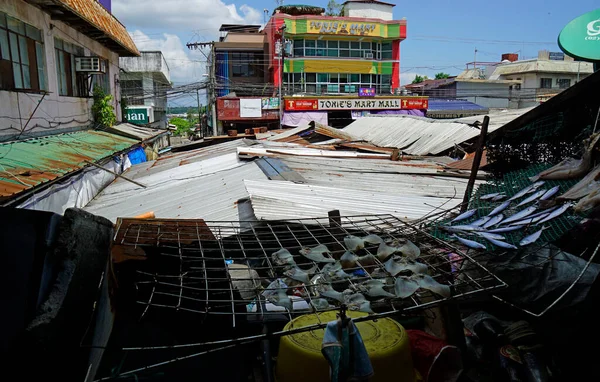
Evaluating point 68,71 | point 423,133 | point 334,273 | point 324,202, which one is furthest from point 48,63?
point 334,273

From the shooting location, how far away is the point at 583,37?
6004 millimetres

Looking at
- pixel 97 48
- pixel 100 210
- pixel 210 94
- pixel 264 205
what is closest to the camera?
pixel 264 205

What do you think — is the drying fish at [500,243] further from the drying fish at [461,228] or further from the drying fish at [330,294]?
the drying fish at [330,294]

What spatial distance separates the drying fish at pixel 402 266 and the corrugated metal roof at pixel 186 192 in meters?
2.66

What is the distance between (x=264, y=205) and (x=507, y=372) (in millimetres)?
2957

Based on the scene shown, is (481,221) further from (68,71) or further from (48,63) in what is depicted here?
(68,71)

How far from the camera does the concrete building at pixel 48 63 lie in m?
9.50

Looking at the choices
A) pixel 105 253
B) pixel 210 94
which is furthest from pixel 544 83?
pixel 105 253

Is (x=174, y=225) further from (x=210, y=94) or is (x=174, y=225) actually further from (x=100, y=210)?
(x=210, y=94)

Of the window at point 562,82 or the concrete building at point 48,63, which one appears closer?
the concrete building at point 48,63

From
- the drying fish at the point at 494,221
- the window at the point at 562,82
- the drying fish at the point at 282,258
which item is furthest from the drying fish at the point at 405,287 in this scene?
the window at the point at 562,82

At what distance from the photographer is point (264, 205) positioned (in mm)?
5219

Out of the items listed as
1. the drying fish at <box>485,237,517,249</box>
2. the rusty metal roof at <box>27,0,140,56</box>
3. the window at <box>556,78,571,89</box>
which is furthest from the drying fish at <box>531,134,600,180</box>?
the window at <box>556,78,571,89</box>

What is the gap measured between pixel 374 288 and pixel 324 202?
2.84 meters
